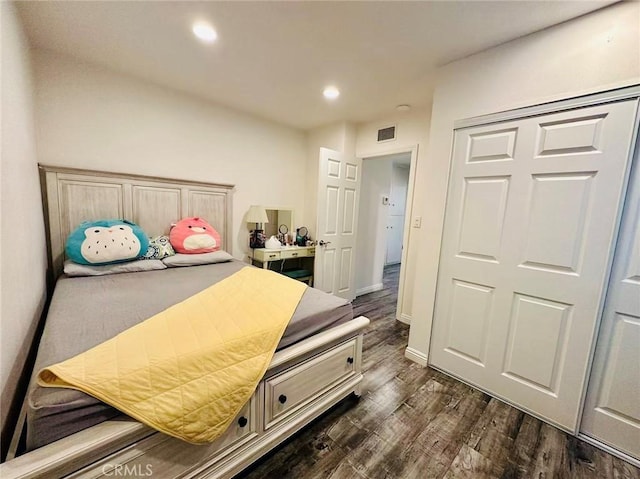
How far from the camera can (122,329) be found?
1156mm

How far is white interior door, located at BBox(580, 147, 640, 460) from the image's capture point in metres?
1.35

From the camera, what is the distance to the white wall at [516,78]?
1344 mm

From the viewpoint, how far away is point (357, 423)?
156cm

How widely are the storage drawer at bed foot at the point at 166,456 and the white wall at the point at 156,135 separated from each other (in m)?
2.31

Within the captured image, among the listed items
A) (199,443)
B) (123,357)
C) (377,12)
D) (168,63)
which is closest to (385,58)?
(377,12)

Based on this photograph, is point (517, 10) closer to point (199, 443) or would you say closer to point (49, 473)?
point (199, 443)

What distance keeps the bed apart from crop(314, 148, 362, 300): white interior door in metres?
1.19

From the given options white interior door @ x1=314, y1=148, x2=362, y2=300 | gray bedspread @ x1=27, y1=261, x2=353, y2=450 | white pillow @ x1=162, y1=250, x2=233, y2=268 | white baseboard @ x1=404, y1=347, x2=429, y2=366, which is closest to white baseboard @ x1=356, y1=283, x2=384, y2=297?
white interior door @ x1=314, y1=148, x2=362, y2=300

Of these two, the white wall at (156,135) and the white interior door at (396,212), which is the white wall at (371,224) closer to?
the white wall at (156,135)

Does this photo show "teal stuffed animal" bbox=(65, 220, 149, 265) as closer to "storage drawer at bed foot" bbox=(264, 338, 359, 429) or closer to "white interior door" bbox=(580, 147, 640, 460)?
"storage drawer at bed foot" bbox=(264, 338, 359, 429)

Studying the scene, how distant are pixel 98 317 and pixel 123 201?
59.8 inches

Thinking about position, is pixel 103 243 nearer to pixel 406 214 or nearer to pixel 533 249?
pixel 406 214

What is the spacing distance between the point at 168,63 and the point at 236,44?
2.39 feet

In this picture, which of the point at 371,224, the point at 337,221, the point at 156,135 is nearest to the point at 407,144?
the point at 337,221
